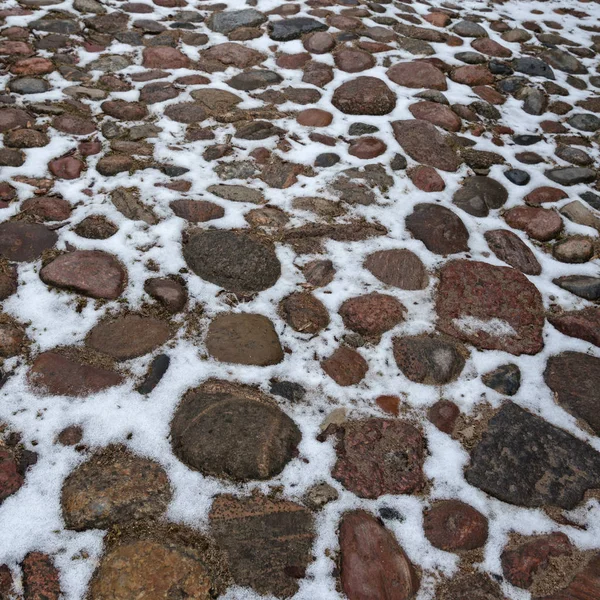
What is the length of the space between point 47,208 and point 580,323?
2653mm

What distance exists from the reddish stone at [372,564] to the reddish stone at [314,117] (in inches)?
100.0

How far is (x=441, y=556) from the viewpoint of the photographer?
61.1 inches

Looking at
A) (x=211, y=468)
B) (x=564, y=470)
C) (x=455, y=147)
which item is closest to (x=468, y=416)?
(x=564, y=470)

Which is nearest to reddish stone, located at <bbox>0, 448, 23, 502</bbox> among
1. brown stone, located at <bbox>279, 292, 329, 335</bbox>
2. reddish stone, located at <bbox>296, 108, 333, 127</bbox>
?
brown stone, located at <bbox>279, 292, 329, 335</bbox>

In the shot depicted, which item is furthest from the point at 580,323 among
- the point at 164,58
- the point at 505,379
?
the point at 164,58

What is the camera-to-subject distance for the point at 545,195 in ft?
9.77

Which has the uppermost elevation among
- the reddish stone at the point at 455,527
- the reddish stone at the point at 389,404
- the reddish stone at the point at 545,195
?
the reddish stone at the point at 545,195

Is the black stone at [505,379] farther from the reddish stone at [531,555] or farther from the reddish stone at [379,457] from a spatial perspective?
the reddish stone at [531,555]

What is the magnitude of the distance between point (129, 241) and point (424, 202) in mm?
1623

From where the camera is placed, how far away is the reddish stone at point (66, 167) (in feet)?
8.87

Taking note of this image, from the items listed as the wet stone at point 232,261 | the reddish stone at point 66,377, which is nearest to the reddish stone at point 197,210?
the wet stone at point 232,261

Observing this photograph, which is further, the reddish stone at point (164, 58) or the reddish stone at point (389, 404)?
the reddish stone at point (164, 58)

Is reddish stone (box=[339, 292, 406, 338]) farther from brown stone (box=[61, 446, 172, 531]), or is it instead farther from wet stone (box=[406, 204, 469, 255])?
brown stone (box=[61, 446, 172, 531])

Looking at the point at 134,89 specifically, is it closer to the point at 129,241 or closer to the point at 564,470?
the point at 129,241
